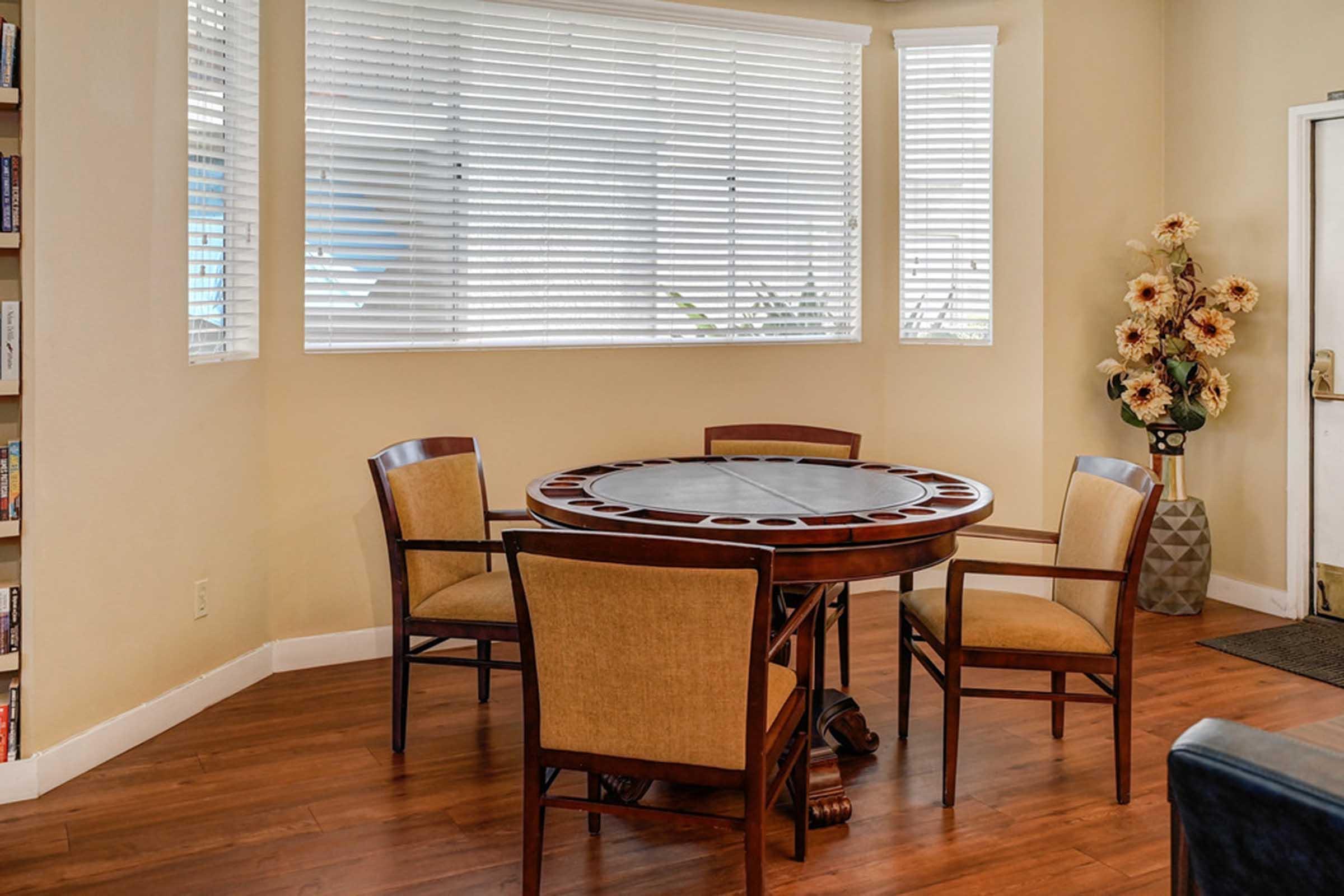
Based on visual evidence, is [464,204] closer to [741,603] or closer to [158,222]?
[158,222]

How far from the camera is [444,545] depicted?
10.5 feet

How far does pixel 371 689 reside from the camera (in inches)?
155

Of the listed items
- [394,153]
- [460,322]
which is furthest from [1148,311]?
[394,153]

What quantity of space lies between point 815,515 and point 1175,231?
2.95 m

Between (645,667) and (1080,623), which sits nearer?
(645,667)

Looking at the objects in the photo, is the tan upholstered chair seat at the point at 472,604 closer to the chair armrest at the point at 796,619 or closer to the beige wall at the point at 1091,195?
the chair armrest at the point at 796,619

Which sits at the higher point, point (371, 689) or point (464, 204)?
point (464, 204)

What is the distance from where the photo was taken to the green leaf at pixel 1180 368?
4754 millimetres

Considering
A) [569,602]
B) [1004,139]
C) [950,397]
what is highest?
[1004,139]

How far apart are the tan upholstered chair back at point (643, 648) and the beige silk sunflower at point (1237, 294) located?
3565mm

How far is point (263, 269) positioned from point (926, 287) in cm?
294

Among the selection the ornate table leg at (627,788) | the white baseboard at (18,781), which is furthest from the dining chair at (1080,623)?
the white baseboard at (18,781)

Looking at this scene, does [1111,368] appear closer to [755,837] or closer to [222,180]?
[755,837]

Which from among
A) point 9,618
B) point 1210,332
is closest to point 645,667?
point 9,618
